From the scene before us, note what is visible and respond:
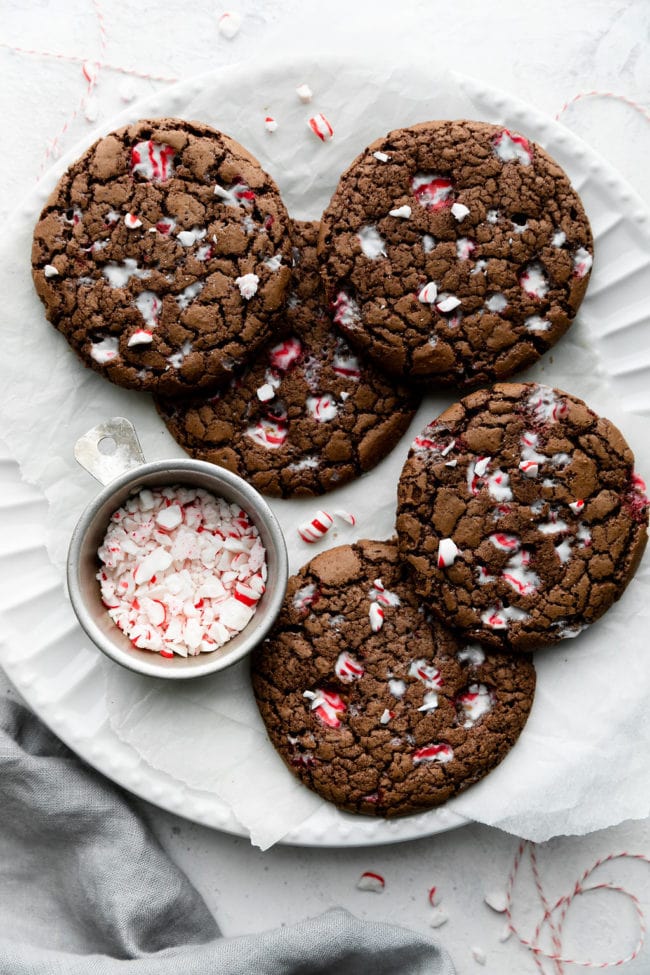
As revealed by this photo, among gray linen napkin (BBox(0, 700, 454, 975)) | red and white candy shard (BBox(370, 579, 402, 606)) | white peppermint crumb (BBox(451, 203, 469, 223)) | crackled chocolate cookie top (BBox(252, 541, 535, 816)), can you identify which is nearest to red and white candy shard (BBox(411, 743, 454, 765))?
crackled chocolate cookie top (BBox(252, 541, 535, 816))

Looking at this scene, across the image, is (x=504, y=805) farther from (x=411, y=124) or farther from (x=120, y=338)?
(x=411, y=124)

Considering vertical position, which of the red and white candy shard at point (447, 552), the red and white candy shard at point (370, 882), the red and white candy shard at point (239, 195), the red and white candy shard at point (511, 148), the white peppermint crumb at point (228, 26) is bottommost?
the red and white candy shard at point (370, 882)

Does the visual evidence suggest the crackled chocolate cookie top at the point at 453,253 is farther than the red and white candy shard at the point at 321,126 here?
No

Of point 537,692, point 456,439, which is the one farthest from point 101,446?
point 537,692

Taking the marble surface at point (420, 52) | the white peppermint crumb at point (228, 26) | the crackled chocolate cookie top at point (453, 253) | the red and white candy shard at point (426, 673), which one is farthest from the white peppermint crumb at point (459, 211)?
the red and white candy shard at point (426, 673)

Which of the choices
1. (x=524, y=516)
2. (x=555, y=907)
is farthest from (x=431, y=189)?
(x=555, y=907)

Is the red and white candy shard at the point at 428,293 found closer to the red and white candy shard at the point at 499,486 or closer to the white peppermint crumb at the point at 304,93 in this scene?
the red and white candy shard at the point at 499,486

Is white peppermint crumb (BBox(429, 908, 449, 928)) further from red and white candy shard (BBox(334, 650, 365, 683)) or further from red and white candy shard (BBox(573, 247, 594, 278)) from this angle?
red and white candy shard (BBox(573, 247, 594, 278))
